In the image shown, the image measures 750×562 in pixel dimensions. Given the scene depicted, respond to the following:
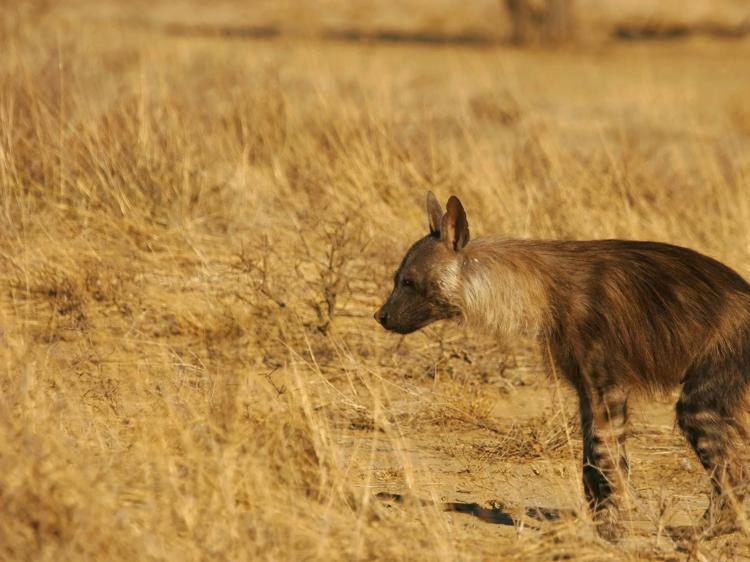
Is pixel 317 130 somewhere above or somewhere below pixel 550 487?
above

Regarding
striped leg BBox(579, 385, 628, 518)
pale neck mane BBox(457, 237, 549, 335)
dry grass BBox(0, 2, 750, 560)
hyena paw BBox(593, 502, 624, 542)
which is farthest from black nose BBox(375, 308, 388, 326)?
hyena paw BBox(593, 502, 624, 542)

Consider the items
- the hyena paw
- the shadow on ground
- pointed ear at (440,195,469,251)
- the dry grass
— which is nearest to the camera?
the dry grass

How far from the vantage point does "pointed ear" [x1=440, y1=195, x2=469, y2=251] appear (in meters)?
5.34

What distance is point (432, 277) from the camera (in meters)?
5.43

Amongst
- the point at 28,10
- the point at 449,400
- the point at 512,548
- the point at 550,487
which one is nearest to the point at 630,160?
the point at 449,400

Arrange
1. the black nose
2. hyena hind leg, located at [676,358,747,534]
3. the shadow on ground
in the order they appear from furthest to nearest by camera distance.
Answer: the black nose
the shadow on ground
hyena hind leg, located at [676,358,747,534]

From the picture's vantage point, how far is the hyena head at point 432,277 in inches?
212

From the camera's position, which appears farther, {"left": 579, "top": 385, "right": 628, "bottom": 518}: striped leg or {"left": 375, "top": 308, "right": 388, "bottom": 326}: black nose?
{"left": 375, "top": 308, "right": 388, "bottom": 326}: black nose

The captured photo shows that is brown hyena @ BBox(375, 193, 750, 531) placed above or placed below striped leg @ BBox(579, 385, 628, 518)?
above

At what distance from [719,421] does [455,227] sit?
122 centimetres

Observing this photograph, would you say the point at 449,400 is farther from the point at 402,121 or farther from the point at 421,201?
the point at 402,121

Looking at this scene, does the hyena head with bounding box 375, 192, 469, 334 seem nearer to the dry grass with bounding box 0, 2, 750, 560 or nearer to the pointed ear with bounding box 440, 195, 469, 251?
the pointed ear with bounding box 440, 195, 469, 251

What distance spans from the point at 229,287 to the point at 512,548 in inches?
113

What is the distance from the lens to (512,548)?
4531mm
